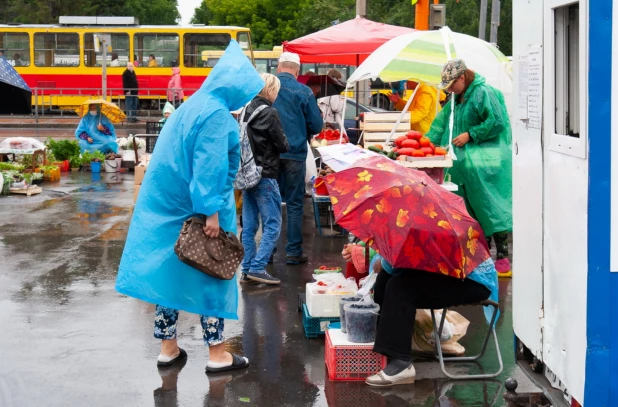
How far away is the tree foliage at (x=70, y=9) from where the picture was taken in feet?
175

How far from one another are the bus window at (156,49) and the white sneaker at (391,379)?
27.7 metres

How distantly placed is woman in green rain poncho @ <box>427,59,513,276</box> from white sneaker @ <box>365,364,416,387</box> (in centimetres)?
320

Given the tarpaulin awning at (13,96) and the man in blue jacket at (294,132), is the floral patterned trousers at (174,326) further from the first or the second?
the tarpaulin awning at (13,96)

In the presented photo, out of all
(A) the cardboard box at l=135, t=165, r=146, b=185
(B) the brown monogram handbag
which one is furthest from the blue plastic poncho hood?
(A) the cardboard box at l=135, t=165, r=146, b=185

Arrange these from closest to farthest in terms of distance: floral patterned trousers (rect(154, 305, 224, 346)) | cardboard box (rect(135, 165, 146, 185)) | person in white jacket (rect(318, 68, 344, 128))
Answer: floral patterned trousers (rect(154, 305, 224, 346))
cardboard box (rect(135, 165, 146, 185))
person in white jacket (rect(318, 68, 344, 128))

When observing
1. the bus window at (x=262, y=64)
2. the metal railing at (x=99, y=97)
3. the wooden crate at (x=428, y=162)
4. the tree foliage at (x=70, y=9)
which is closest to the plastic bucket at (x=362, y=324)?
the wooden crate at (x=428, y=162)

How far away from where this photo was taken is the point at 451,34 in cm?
1003

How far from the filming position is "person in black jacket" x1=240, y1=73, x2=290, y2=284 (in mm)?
8266

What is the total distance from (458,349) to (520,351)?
1531 millimetres

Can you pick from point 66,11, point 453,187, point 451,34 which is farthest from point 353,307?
point 66,11

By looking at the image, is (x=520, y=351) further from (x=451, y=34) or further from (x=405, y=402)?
(x=451, y=34)

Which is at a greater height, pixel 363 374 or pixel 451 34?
pixel 451 34

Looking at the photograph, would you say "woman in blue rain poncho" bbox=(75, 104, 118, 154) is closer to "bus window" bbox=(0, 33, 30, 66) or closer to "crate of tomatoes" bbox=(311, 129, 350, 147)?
"crate of tomatoes" bbox=(311, 129, 350, 147)

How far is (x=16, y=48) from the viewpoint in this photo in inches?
1289
